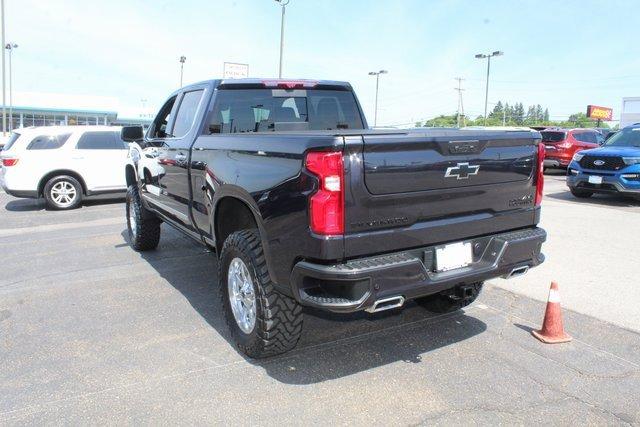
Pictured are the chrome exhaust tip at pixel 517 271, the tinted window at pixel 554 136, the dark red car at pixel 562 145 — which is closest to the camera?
the chrome exhaust tip at pixel 517 271

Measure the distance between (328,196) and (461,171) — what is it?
0.98 metres

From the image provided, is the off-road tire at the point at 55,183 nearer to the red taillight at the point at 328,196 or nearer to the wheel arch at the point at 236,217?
the wheel arch at the point at 236,217

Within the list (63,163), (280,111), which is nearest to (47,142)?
(63,163)

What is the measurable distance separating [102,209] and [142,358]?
26.7 feet

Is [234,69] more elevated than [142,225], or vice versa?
[234,69]

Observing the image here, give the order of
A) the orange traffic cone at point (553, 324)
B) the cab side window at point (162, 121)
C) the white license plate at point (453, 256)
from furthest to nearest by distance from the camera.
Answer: the cab side window at point (162, 121) → the orange traffic cone at point (553, 324) → the white license plate at point (453, 256)

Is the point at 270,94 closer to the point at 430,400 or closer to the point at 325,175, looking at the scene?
the point at 325,175

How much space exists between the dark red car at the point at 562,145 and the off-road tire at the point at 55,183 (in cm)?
1410

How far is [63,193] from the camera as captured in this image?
36.0 feet

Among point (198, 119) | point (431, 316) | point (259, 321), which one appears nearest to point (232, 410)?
point (259, 321)

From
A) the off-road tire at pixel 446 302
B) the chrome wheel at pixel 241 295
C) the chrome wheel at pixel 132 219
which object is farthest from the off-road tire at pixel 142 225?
the off-road tire at pixel 446 302

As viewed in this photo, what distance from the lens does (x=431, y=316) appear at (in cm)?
442

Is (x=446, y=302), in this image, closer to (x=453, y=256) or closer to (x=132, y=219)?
(x=453, y=256)

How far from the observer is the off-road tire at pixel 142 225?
6504mm
